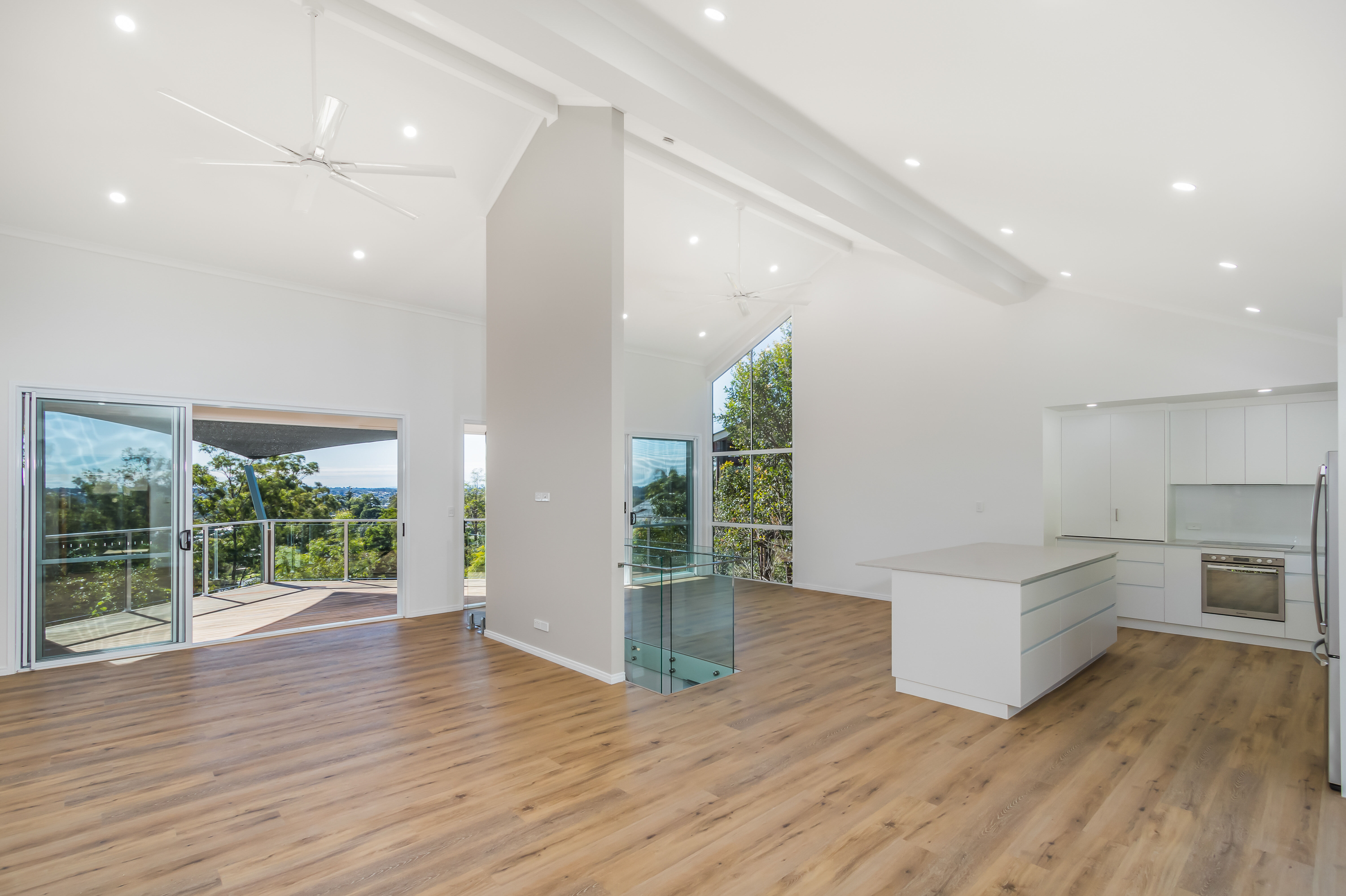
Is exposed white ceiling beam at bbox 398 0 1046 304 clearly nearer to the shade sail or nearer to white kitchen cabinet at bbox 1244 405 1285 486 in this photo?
white kitchen cabinet at bbox 1244 405 1285 486

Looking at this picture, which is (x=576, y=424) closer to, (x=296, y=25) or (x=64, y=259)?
(x=296, y=25)

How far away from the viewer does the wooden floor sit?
7.88 feet

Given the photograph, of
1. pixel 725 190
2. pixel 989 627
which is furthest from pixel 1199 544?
pixel 725 190

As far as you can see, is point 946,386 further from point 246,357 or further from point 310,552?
point 310,552

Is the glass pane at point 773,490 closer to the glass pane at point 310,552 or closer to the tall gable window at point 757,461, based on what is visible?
the tall gable window at point 757,461

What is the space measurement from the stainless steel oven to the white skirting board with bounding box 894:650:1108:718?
6.95 feet

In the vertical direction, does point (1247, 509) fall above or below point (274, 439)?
below

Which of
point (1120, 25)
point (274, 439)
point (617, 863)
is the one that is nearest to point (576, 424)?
point (617, 863)

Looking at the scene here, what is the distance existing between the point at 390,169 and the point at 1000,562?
14.8 feet

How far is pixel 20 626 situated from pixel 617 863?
5.29m

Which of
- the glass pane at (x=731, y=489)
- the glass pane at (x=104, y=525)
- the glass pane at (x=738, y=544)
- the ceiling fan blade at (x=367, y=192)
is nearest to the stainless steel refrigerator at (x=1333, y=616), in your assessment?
the ceiling fan blade at (x=367, y=192)

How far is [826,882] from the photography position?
2330mm

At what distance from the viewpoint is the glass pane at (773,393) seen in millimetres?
9078

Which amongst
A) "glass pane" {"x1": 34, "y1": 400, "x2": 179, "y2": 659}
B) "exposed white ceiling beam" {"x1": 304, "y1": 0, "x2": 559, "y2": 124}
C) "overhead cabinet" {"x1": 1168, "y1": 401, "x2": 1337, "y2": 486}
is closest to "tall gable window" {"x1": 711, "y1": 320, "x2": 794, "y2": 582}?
"overhead cabinet" {"x1": 1168, "y1": 401, "x2": 1337, "y2": 486}
